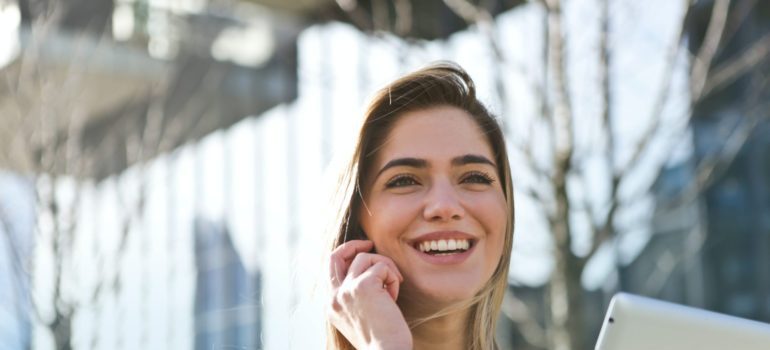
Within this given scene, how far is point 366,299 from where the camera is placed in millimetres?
2217

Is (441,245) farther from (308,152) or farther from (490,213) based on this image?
(308,152)

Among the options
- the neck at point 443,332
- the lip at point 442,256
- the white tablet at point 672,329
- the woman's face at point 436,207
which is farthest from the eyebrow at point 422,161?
the white tablet at point 672,329

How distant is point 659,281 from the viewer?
12.7m

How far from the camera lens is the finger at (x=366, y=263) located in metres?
2.23

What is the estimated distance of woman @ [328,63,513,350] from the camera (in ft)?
7.27

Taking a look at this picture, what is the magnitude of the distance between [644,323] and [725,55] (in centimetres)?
1089

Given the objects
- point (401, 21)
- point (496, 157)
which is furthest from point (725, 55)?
point (496, 157)

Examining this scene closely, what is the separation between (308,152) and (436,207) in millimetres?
15444

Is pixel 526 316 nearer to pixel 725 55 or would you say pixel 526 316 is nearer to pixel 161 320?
pixel 725 55

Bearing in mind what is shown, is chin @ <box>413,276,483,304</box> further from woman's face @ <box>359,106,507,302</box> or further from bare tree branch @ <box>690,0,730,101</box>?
bare tree branch @ <box>690,0,730,101</box>

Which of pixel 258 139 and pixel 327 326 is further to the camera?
pixel 258 139

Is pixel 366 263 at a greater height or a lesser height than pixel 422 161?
lesser

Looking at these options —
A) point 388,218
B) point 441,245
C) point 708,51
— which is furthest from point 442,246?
point 708,51

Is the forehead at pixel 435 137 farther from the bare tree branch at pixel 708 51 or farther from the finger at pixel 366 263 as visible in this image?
the bare tree branch at pixel 708 51
